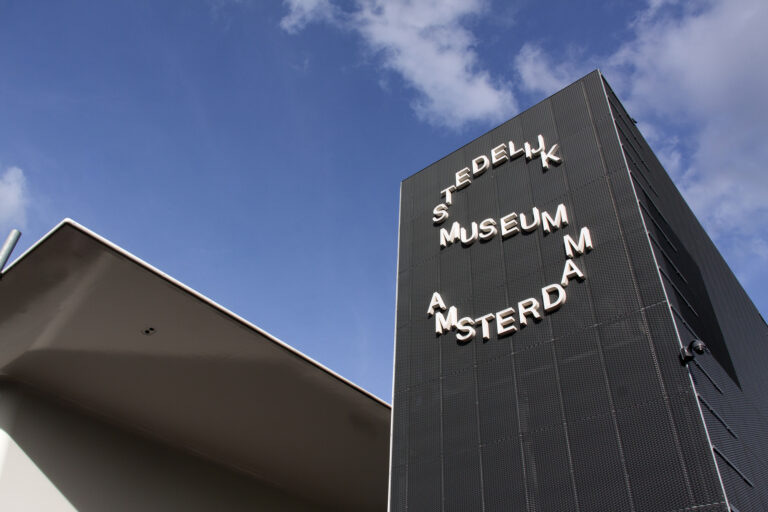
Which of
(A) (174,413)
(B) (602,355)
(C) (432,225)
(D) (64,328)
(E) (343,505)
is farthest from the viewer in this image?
(E) (343,505)

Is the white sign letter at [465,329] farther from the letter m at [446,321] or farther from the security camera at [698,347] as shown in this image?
the security camera at [698,347]

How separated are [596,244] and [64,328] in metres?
12.1

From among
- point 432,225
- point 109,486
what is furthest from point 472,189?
point 109,486

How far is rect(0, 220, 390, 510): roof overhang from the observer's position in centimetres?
1287

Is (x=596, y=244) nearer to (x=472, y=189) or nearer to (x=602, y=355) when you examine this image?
(x=602, y=355)

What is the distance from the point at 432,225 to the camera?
16812mm

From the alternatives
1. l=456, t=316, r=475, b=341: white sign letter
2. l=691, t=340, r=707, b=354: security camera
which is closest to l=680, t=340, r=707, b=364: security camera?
l=691, t=340, r=707, b=354: security camera

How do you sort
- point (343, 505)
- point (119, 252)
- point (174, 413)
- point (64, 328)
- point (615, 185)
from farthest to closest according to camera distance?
1. point (343, 505)
2. point (174, 413)
3. point (64, 328)
4. point (615, 185)
5. point (119, 252)

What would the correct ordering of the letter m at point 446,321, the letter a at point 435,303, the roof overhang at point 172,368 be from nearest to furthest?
1. the roof overhang at point 172,368
2. the letter m at point 446,321
3. the letter a at point 435,303

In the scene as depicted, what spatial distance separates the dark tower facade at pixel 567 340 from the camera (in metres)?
10.1

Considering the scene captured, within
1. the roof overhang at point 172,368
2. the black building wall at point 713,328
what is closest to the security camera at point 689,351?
the black building wall at point 713,328

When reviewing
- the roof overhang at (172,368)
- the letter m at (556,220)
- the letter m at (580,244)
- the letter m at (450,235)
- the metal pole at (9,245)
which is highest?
the letter m at (450,235)

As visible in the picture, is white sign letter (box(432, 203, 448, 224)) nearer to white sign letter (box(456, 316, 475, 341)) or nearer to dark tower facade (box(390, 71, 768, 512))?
dark tower facade (box(390, 71, 768, 512))

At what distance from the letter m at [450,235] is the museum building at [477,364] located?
2.7 inches
